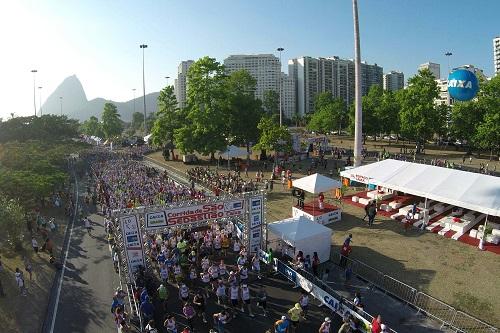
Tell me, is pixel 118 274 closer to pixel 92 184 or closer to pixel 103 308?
pixel 103 308

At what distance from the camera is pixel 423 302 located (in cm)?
1493

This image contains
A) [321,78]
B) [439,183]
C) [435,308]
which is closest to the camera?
[435,308]

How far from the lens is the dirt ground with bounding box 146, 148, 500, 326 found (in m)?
15.4

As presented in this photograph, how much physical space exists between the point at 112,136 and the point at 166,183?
74678 millimetres

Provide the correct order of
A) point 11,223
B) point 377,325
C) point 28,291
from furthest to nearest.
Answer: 1. point 11,223
2. point 28,291
3. point 377,325

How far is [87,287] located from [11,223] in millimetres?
7606

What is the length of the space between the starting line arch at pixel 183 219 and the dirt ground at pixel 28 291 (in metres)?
3.84

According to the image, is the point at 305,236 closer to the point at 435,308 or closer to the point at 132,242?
the point at 435,308

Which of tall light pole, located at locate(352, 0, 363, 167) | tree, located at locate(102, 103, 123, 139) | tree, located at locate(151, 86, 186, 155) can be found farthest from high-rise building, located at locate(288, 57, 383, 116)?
tall light pole, located at locate(352, 0, 363, 167)

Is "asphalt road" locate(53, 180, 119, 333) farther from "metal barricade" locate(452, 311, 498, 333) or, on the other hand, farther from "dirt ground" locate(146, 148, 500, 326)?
"metal barricade" locate(452, 311, 498, 333)

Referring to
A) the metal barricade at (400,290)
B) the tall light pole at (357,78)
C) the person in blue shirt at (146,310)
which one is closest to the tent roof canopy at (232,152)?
the tall light pole at (357,78)

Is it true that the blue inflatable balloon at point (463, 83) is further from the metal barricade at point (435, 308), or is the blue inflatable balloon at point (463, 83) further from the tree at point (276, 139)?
the tree at point (276, 139)

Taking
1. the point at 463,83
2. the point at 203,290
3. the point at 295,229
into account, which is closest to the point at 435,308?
the point at 295,229

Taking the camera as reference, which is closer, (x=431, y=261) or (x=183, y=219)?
(x=183, y=219)
